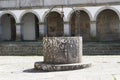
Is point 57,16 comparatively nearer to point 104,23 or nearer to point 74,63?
point 104,23

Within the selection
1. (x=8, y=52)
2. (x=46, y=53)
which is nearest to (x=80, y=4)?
(x=8, y=52)

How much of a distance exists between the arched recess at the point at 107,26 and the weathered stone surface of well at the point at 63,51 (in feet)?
50.0

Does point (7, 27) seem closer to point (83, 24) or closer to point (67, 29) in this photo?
point (67, 29)

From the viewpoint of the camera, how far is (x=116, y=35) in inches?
1079

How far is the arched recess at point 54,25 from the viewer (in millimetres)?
29234

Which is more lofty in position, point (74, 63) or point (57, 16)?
point (57, 16)

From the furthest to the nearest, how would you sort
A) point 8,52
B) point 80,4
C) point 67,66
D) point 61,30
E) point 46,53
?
point 61,30 → point 80,4 → point 8,52 → point 46,53 → point 67,66

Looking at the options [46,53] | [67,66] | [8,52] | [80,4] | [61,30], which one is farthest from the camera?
[61,30]

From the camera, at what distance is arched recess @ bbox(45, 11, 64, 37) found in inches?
1151

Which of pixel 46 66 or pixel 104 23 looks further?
pixel 104 23

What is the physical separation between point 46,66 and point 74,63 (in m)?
1.04

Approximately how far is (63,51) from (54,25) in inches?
688

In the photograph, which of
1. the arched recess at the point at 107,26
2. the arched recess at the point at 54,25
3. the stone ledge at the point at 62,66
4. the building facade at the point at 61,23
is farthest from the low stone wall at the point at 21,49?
the stone ledge at the point at 62,66

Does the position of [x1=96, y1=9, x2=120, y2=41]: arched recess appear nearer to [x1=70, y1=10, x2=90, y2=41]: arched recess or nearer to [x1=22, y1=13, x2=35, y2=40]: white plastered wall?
[x1=70, y1=10, x2=90, y2=41]: arched recess
